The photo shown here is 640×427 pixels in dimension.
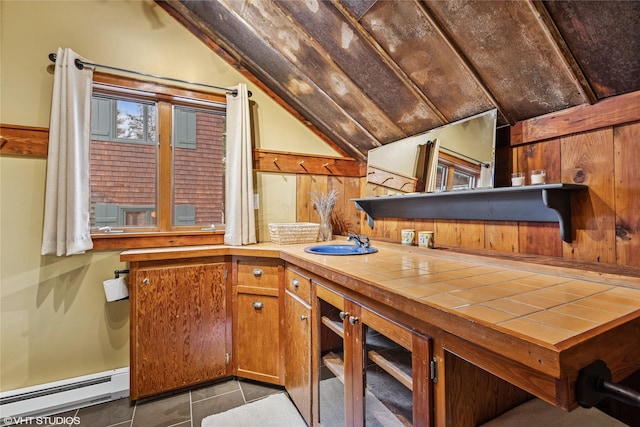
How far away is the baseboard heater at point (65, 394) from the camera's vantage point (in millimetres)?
1800

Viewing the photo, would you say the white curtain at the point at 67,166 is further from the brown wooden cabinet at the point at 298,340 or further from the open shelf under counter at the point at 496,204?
the open shelf under counter at the point at 496,204

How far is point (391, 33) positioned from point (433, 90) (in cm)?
38

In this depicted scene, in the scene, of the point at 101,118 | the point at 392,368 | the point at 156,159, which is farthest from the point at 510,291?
the point at 101,118

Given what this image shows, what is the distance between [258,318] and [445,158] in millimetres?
1620

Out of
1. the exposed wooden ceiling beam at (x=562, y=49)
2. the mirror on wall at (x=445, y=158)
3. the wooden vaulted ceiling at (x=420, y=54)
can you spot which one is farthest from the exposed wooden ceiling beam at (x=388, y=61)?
→ the exposed wooden ceiling beam at (x=562, y=49)

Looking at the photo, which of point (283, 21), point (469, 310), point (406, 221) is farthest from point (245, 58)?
point (469, 310)

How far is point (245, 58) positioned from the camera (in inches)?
94.1

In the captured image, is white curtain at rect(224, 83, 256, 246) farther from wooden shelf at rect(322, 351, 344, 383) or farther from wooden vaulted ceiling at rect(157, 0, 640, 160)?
wooden shelf at rect(322, 351, 344, 383)

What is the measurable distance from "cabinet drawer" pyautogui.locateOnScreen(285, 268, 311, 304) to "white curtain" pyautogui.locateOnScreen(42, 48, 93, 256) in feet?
4.41

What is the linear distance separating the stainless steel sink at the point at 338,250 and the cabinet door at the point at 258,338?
1.40 feet

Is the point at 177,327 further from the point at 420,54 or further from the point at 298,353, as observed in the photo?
the point at 420,54

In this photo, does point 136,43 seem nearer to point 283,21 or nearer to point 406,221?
point 283,21

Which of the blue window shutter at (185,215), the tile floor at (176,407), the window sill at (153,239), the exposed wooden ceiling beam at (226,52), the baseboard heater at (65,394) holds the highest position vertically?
the exposed wooden ceiling beam at (226,52)

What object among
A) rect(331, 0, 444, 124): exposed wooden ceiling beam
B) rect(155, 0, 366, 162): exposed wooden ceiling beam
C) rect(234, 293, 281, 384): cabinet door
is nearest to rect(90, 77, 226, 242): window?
rect(155, 0, 366, 162): exposed wooden ceiling beam
